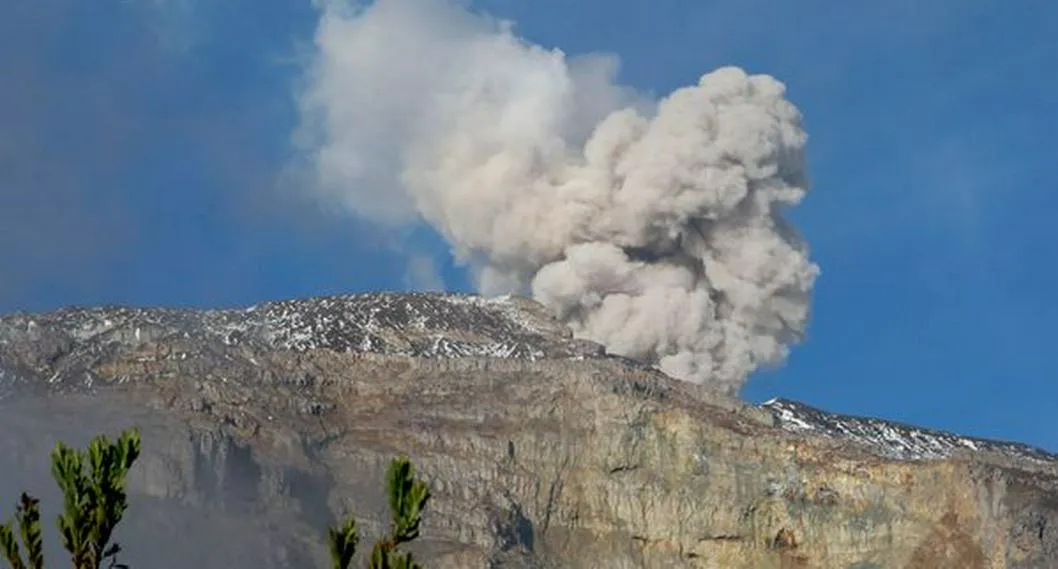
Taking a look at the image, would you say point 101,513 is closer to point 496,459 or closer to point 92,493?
point 92,493

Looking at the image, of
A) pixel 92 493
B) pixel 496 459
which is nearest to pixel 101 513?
pixel 92 493

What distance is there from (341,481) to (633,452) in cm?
2454

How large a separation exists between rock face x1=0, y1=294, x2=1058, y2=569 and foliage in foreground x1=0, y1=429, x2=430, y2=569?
126 metres

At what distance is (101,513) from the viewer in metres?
38.1

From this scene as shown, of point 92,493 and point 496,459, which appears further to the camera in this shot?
point 496,459

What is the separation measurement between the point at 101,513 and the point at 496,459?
145839 mm

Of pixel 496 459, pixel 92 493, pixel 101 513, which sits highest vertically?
pixel 496 459

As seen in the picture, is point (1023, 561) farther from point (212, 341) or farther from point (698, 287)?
point (212, 341)

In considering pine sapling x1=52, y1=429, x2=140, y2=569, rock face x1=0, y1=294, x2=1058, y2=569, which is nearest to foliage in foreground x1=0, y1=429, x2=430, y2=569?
pine sapling x1=52, y1=429, x2=140, y2=569

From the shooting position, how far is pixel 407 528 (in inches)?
1483

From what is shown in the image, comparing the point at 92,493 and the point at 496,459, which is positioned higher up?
the point at 496,459

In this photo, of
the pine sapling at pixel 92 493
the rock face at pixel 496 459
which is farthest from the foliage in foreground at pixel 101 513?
the rock face at pixel 496 459

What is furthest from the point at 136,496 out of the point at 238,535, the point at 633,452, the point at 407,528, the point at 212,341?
the point at 407,528

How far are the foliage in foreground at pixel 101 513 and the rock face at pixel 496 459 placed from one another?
126156mm
